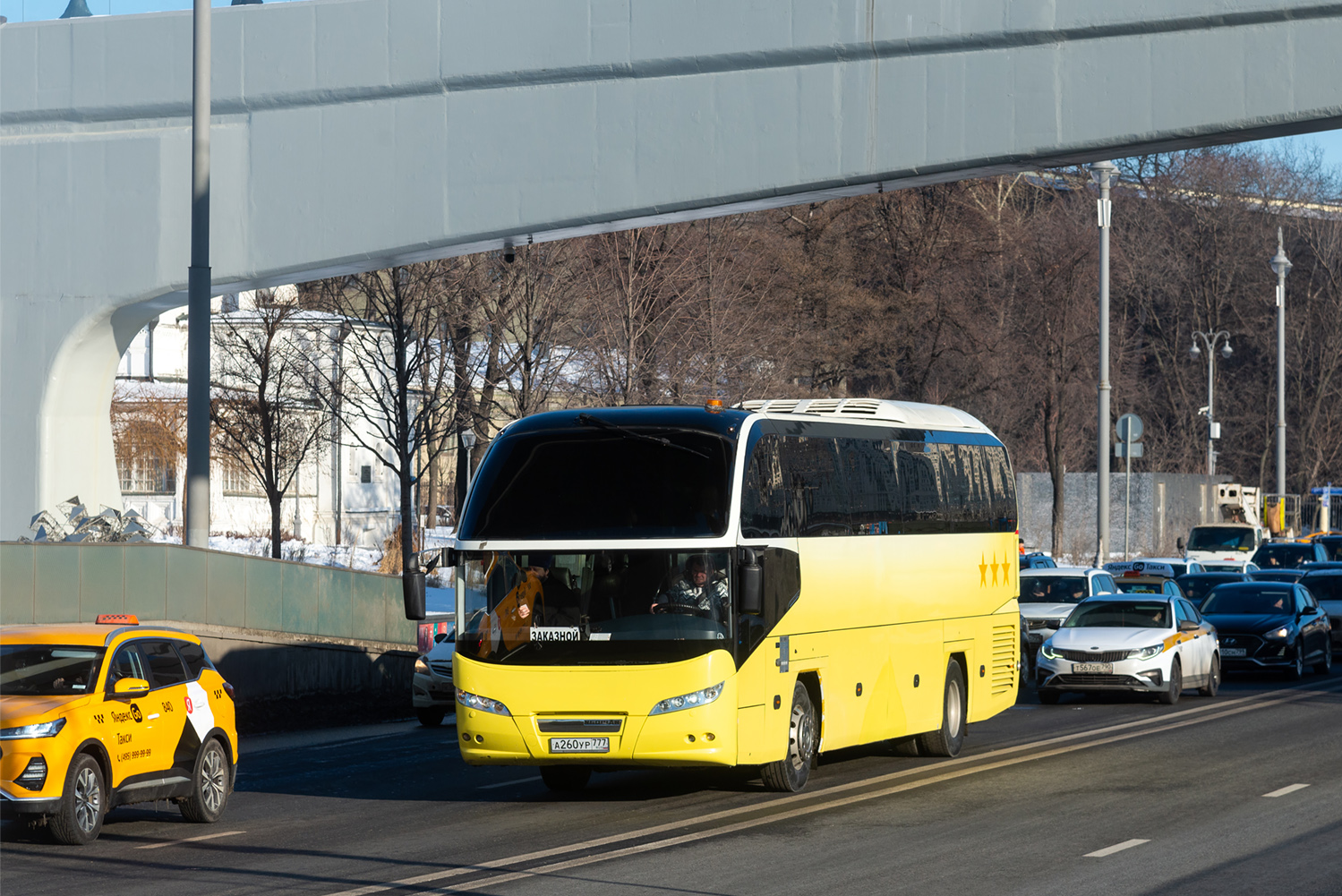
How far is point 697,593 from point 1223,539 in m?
38.4

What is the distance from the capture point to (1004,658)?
64.7 ft

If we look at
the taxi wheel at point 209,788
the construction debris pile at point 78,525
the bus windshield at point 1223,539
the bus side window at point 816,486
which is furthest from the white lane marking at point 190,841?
the bus windshield at point 1223,539

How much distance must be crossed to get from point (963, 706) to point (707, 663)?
5.51 meters

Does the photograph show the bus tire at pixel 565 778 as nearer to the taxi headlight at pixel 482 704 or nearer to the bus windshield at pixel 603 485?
the taxi headlight at pixel 482 704

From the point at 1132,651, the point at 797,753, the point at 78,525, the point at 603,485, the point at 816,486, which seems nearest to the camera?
the point at 603,485

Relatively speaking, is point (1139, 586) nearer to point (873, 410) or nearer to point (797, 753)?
point (873, 410)

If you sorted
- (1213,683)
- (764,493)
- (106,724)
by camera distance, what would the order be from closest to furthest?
(106,724) < (764,493) < (1213,683)

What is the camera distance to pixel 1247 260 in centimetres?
7556

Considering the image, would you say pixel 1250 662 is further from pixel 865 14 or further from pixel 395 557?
pixel 395 557

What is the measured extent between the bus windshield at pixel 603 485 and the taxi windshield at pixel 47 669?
128 inches

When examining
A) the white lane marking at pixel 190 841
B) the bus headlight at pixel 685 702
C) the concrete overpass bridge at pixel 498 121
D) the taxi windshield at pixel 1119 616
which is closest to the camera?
the white lane marking at pixel 190 841

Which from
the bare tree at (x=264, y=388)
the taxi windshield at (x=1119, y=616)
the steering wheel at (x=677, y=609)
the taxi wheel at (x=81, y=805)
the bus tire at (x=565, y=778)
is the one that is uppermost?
the bare tree at (x=264, y=388)

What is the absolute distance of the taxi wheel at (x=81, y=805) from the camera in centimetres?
1156

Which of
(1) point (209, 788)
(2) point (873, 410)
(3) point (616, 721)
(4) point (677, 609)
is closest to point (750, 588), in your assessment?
(4) point (677, 609)
